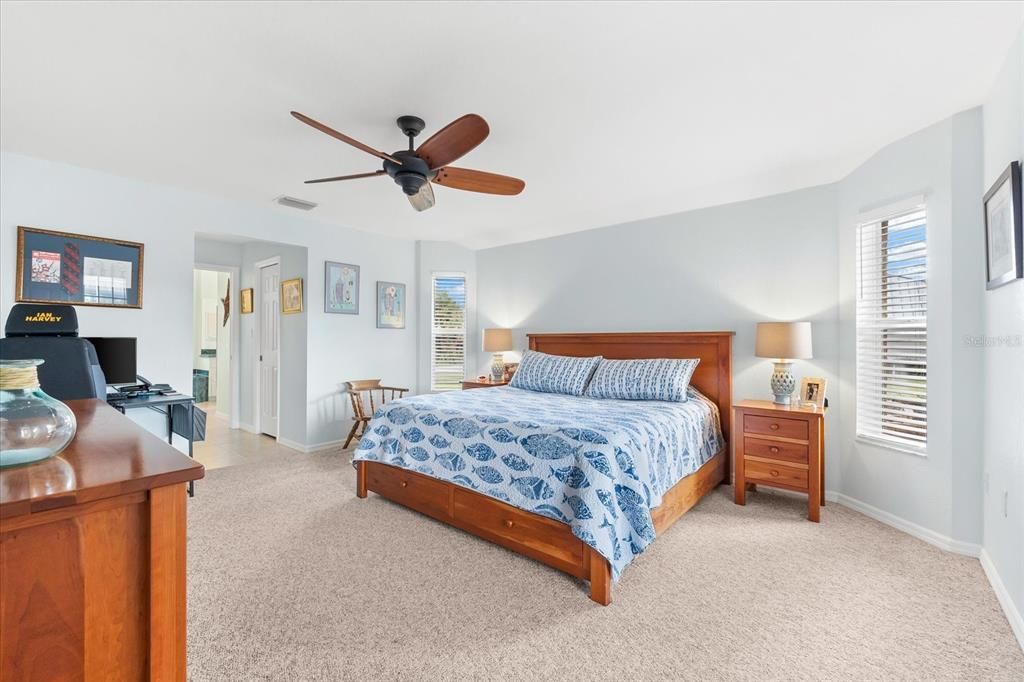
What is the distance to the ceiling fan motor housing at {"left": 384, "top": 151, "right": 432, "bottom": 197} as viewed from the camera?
7.82ft

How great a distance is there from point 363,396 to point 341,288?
1.26 m

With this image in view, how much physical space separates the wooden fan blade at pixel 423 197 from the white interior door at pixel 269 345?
3.17 m

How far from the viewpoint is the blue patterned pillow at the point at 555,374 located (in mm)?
3994

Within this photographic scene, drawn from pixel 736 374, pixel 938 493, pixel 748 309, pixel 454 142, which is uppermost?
pixel 454 142

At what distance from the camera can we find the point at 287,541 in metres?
2.66

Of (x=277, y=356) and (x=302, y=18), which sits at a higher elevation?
(x=302, y=18)

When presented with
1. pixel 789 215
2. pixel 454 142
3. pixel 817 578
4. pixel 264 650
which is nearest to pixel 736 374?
pixel 789 215

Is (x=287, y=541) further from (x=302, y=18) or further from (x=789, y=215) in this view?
(x=789, y=215)

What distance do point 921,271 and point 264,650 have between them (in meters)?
4.03

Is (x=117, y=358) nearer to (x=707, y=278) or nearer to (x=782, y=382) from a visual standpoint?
(x=707, y=278)

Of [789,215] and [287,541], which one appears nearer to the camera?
[287,541]

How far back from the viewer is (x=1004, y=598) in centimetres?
202

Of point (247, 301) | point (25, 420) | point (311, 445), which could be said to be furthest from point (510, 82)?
point (247, 301)

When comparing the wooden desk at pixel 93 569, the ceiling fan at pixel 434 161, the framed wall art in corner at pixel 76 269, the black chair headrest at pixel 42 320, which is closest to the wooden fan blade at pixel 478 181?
the ceiling fan at pixel 434 161
